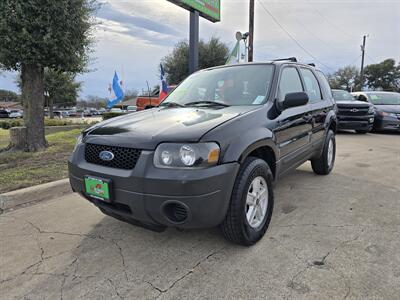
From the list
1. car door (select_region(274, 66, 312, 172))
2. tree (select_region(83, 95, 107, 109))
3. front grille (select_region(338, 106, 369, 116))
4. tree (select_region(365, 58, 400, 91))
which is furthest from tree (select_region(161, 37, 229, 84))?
tree (select_region(83, 95, 107, 109))

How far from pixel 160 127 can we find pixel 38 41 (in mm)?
4560

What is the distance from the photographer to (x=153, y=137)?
2.33 m

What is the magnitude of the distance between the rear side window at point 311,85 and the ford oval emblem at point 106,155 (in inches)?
117

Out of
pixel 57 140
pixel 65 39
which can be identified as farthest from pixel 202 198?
pixel 57 140

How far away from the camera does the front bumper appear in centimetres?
213

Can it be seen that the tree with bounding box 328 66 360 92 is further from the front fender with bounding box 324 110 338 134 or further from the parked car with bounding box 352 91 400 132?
the front fender with bounding box 324 110 338 134

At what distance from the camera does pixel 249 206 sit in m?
2.65

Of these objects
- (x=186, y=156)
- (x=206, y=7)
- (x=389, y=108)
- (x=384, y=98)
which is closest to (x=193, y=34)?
(x=206, y=7)

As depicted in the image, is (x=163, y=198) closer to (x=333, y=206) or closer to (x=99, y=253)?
(x=99, y=253)

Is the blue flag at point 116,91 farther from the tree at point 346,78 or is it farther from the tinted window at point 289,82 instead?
the tree at point 346,78

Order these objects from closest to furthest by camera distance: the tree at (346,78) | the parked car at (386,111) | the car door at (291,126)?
the car door at (291,126) → the parked car at (386,111) → the tree at (346,78)

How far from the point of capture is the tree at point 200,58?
86.6 feet

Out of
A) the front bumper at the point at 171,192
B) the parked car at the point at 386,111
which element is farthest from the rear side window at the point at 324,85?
the parked car at the point at 386,111

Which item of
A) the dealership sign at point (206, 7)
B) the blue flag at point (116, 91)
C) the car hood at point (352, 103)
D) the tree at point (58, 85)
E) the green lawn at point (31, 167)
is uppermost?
the dealership sign at point (206, 7)
